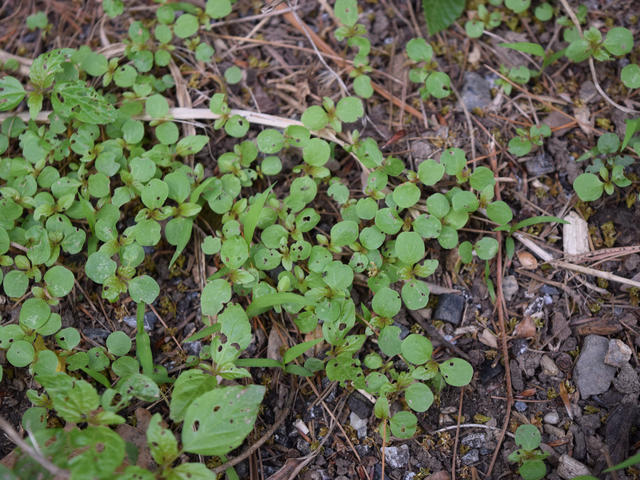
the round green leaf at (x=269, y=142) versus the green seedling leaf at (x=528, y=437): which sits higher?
the round green leaf at (x=269, y=142)

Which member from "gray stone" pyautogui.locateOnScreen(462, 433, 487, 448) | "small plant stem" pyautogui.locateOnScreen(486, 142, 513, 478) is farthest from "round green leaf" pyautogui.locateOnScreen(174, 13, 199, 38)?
"gray stone" pyautogui.locateOnScreen(462, 433, 487, 448)

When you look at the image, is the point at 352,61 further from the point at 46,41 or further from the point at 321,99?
the point at 46,41

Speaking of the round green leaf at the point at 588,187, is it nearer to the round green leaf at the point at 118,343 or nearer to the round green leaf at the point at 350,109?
the round green leaf at the point at 350,109

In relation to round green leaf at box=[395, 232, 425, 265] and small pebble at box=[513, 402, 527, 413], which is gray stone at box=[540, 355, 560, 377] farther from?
round green leaf at box=[395, 232, 425, 265]

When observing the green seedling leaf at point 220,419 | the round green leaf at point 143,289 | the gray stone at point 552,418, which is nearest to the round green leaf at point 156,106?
the round green leaf at point 143,289

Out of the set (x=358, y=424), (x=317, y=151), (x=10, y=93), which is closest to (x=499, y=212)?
(x=317, y=151)

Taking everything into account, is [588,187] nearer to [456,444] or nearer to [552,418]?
[552,418]
